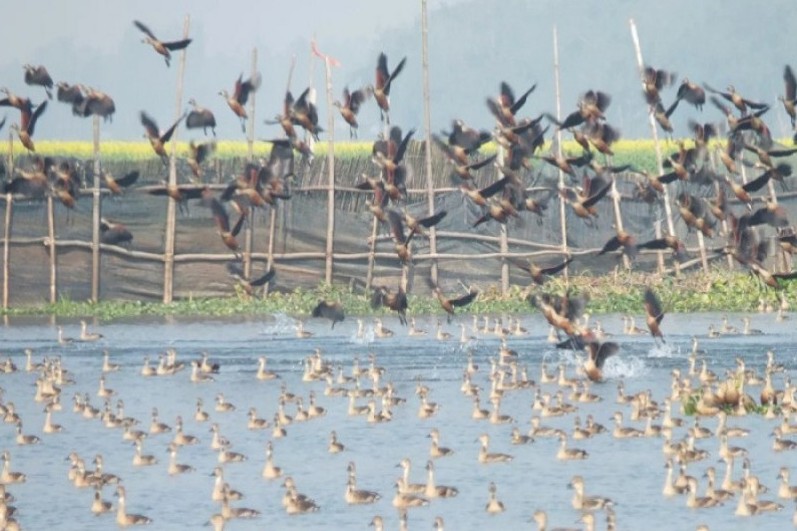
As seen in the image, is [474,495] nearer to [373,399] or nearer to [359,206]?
[373,399]

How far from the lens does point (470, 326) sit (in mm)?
49875

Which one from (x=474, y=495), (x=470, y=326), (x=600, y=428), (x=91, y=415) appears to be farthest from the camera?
(x=470, y=326)

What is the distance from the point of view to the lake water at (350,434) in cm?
2580

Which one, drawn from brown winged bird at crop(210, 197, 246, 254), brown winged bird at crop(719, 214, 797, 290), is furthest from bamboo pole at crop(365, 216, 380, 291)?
brown winged bird at crop(719, 214, 797, 290)

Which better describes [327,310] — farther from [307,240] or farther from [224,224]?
[307,240]

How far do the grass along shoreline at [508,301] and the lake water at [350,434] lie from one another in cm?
74

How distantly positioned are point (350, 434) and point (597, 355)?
15.0 feet

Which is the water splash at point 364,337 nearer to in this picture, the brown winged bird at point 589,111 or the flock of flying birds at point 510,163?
the flock of flying birds at point 510,163

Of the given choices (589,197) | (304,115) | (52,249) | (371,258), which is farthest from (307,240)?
(589,197)

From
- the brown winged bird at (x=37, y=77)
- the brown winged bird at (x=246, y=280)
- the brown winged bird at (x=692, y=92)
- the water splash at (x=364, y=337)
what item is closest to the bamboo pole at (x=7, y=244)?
the brown winged bird at (x=246, y=280)

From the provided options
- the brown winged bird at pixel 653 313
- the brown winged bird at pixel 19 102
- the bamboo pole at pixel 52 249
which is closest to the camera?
the brown winged bird at pixel 653 313

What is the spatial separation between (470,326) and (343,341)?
4480 millimetres

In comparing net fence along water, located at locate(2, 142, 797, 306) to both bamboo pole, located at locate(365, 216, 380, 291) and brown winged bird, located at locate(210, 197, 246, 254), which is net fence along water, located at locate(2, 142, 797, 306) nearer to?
bamboo pole, located at locate(365, 216, 380, 291)

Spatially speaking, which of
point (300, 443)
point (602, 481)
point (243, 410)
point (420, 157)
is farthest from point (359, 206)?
point (602, 481)
